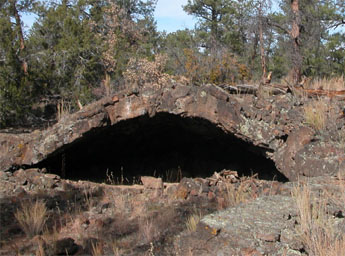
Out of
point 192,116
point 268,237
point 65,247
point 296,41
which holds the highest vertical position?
point 296,41

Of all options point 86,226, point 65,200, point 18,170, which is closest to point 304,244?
point 86,226

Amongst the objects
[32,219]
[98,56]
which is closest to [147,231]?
[32,219]

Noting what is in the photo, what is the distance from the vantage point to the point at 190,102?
24.4 feet

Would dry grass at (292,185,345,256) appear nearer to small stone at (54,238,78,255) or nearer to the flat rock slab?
the flat rock slab

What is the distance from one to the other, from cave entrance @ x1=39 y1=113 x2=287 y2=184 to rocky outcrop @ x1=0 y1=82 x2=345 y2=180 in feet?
1.21

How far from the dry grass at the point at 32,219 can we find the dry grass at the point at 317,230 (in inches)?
132

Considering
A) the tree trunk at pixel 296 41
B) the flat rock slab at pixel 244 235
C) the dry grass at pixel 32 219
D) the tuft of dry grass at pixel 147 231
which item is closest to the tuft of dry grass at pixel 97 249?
the tuft of dry grass at pixel 147 231

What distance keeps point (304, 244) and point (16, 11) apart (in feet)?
47.6

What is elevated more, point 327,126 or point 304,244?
point 327,126

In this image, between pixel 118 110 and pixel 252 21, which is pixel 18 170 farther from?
pixel 252 21

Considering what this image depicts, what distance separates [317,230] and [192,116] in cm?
401

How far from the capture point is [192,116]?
7477mm

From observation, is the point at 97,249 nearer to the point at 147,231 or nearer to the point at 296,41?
the point at 147,231

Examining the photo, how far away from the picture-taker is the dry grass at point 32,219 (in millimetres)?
5512
